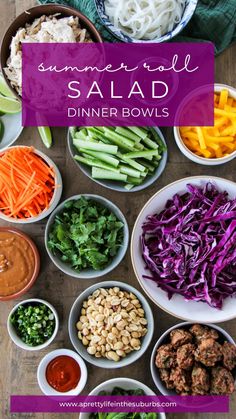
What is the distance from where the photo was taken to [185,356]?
2555mm

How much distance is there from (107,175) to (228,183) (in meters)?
0.53

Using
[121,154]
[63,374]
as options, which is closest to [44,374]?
[63,374]

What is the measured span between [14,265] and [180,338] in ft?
2.55

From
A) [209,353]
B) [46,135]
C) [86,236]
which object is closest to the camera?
[209,353]

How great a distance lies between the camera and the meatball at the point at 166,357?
2578 mm

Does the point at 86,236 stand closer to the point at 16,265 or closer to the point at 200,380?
the point at 16,265

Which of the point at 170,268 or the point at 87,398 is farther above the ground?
the point at 170,268

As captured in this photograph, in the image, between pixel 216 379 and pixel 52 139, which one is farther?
pixel 52 139

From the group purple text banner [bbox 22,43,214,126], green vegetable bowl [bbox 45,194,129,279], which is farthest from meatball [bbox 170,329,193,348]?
purple text banner [bbox 22,43,214,126]

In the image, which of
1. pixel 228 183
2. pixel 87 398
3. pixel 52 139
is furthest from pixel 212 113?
pixel 87 398

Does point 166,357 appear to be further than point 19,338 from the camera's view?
No

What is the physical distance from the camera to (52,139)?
285 cm

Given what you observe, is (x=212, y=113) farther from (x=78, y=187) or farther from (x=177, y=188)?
(x=78, y=187)

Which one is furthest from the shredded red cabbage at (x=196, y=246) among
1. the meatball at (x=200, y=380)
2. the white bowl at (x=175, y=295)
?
the meatball at (x=200, y=380)
